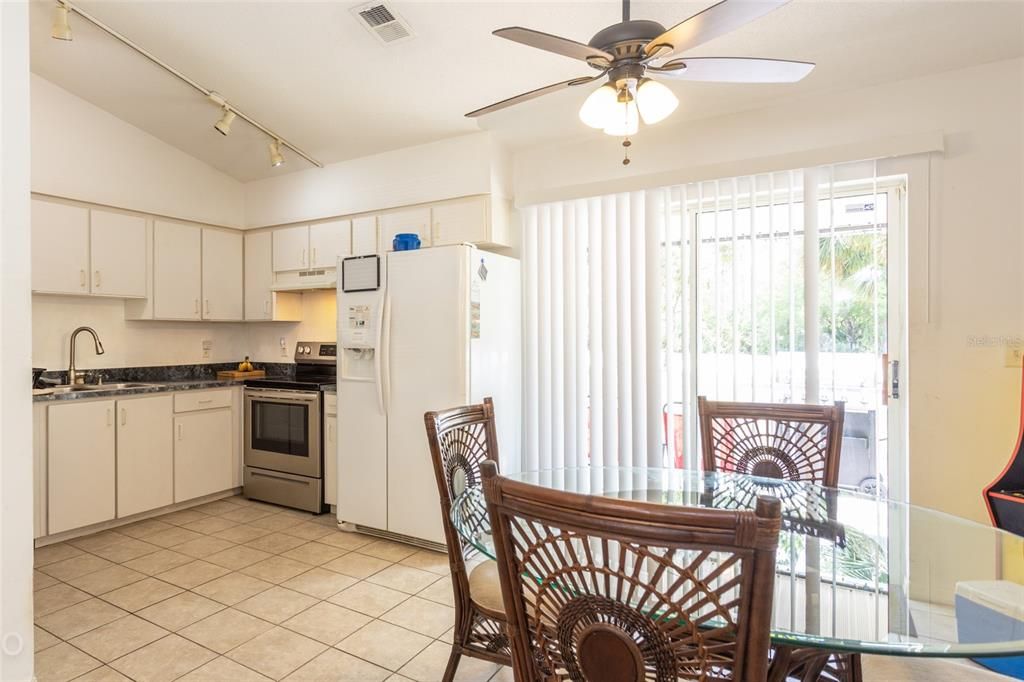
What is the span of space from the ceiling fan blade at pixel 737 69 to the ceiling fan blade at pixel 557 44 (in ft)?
0.62

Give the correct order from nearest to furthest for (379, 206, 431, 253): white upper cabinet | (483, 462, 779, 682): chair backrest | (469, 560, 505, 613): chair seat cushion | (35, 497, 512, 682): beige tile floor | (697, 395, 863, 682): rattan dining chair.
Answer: (483, 462, 779, 682): chair backrest → (469, 560, 505, 613): chair seat cushion → (697, 395, 863, 682): rattan dining chair → (35, 497, 512, 682): beige tile floor → (379, 206, 431, 253): white upper cabinet

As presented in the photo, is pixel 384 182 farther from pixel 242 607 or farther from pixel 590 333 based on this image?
pixel 242 607

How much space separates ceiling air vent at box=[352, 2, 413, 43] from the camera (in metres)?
2.54

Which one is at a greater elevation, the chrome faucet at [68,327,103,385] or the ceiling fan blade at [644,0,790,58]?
the ceiling fan blade at [644,0,790,58]

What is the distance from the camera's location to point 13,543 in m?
1.47

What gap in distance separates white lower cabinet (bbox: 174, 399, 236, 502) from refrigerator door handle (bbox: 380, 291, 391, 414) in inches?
66.8

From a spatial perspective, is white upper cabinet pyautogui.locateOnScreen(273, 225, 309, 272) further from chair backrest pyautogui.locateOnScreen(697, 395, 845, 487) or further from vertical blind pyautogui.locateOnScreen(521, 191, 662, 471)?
chair backrest pyautogui.locateOnScreen(697, 395, 845, 487)

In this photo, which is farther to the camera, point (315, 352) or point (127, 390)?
point (315, 352)

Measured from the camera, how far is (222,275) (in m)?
4.54

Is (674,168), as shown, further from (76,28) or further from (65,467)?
(65,467)

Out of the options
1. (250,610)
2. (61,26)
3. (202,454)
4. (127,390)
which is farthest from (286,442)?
(61,26)

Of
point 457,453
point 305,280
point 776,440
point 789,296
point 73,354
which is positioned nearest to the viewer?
point 457,453

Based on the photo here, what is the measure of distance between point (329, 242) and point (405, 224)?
76 centimetres

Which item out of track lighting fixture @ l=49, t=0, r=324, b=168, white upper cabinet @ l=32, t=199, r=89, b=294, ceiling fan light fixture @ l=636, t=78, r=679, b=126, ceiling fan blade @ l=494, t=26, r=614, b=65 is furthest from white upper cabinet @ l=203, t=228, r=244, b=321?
ceiling fan light fixture @ l=636, t=78, r=679, b=126
